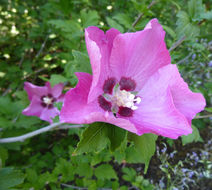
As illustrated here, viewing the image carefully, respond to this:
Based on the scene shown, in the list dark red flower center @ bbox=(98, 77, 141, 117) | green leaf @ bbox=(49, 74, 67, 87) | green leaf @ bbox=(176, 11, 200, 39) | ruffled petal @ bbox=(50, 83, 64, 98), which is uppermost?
green leaf @ bbox=(176, 11, 200, 39)

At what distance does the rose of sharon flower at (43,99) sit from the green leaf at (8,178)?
3.35ft

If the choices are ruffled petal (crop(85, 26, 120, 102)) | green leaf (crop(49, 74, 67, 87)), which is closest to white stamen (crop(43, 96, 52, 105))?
green leaf (crop(49, 74, 67, 87))

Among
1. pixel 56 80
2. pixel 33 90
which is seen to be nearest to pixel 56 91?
pixel 33 90

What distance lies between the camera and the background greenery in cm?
148

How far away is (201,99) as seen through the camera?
1.08 m

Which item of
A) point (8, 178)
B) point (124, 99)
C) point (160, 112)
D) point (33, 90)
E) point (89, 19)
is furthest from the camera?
point (33, 90)

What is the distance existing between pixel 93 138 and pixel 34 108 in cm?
177

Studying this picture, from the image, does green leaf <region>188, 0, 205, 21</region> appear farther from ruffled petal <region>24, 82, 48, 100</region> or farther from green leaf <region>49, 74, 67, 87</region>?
ruffled petal <region>24, 82, 48, 100</region>

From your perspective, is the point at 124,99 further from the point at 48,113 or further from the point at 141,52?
the point at 48,113

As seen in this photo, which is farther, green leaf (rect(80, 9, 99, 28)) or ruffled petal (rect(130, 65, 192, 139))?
green leaf (rect(80, 9, 99, 28))

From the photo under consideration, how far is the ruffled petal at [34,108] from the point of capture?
2463mm

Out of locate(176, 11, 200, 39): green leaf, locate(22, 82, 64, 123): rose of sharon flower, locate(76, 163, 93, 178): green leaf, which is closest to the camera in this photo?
locate(176, 11, 200, 39): green leaf

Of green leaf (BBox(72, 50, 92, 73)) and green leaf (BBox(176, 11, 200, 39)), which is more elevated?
green leaf (BBox(176, 11, 200, 39))

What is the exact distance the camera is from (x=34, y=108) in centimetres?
262
